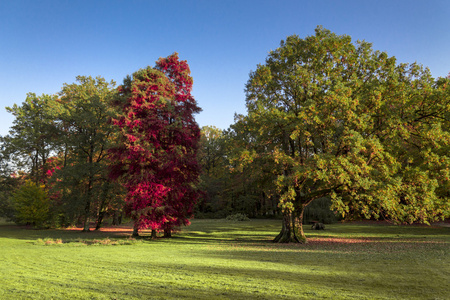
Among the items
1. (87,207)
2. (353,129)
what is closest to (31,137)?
(87,207)

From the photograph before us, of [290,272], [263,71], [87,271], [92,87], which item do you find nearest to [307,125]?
[263,71]

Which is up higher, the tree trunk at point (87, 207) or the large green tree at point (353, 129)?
the large green tree at point (353, 129)

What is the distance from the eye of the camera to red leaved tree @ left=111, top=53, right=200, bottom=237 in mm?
19016

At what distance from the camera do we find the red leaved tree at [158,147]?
19.0 metres

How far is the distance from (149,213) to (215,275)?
42.3 ft

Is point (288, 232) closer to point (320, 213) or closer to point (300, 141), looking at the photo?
point (300, 141)

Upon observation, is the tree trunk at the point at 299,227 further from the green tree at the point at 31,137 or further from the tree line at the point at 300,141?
the green tree at the point at 31,137

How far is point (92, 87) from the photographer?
32.8m

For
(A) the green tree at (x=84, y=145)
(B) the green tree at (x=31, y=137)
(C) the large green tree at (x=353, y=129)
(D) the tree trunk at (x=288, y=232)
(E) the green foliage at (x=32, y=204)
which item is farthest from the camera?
(B) the green tree at (x=31, y=137)

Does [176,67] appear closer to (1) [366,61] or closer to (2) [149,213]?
(2) [149,213]

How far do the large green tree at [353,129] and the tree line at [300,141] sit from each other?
0.07 m

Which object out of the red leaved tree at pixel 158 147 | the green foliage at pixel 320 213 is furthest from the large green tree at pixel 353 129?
the green foliage at pixel 320 213

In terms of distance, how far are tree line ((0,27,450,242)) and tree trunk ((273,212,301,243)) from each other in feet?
0.23

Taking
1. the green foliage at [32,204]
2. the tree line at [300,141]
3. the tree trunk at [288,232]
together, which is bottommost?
the tree trunk at [288,232]
